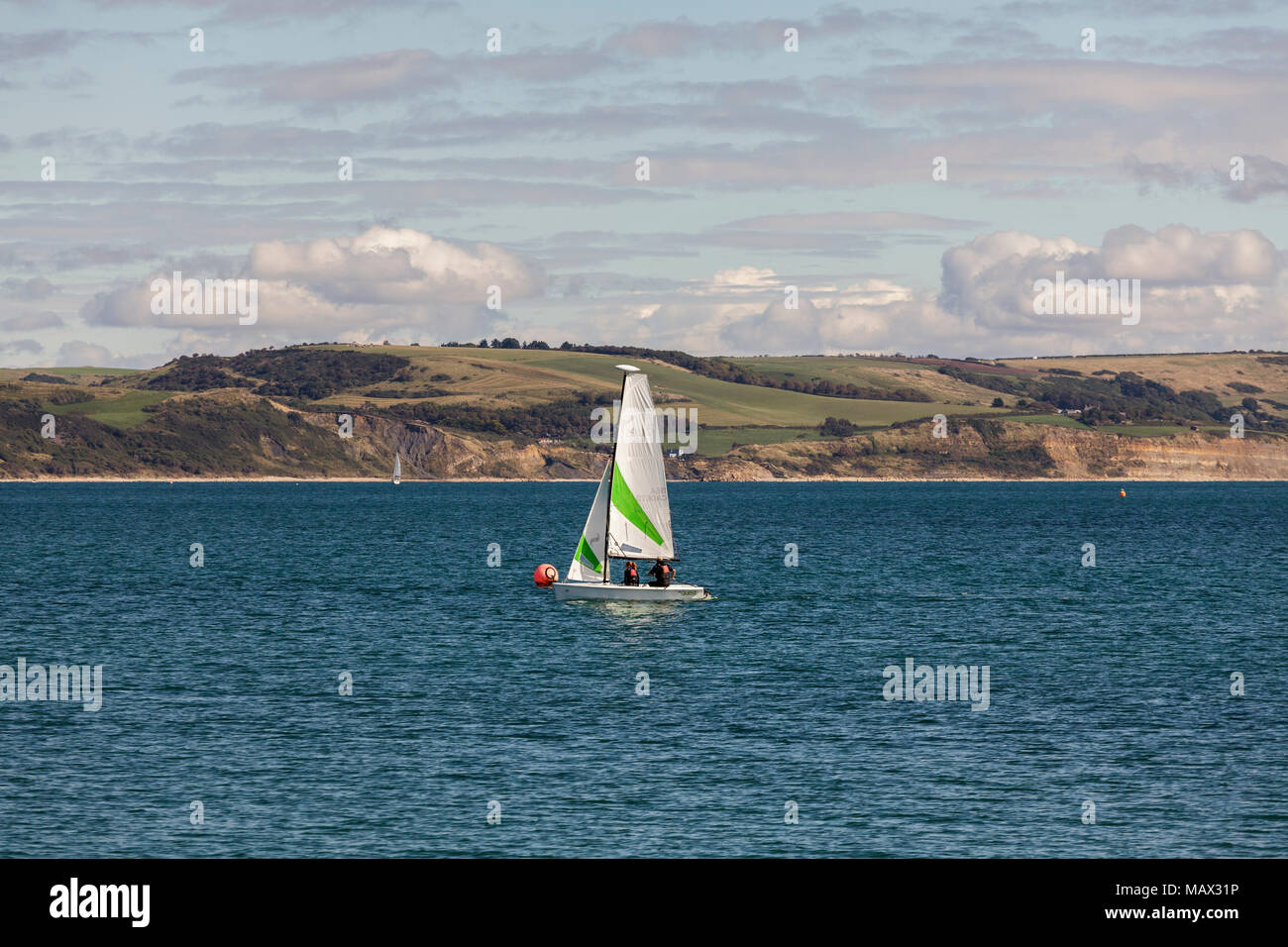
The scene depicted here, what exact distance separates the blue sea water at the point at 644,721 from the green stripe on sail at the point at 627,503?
526 centimetres

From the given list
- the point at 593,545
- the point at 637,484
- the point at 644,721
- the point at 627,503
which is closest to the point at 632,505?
the point at 627,503

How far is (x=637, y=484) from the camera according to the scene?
233ft

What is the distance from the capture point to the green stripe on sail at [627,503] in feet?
234

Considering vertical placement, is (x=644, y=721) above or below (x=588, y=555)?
below

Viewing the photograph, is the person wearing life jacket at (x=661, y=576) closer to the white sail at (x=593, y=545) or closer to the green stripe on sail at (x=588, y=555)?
the white sail at (x=593, y=545)

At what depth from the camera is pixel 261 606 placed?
8369 cm

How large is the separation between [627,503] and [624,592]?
5025mm

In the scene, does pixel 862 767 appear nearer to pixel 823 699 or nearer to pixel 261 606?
pixel 823 699

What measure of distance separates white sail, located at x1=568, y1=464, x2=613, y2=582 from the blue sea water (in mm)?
2563

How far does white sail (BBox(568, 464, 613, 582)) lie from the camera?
7144cm

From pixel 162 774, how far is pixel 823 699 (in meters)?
23.4

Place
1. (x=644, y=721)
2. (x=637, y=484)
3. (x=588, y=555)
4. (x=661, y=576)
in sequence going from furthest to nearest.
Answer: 1. (x=588, y=555)
2. (x=661, y=576)
3. (x=637, y=484)
4. (x=644, y=721)

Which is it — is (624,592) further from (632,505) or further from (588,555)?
(632,505)
